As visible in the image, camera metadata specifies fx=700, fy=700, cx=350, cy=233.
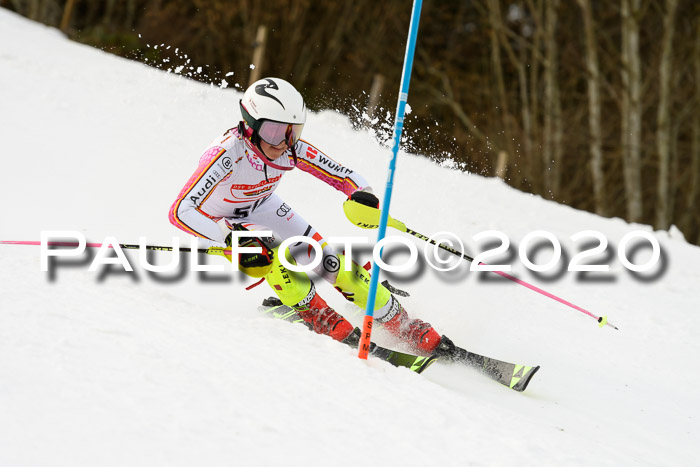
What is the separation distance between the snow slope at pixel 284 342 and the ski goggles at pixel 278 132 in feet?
3.38

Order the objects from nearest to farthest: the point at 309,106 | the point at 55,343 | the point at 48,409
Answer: the point at 48,409
the point at 55,343
the point at 309,106

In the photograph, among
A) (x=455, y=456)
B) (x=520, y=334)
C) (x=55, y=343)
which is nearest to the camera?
(x=455, y=456)

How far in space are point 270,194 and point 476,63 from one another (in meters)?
17.7

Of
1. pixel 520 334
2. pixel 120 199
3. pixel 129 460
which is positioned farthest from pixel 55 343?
pixel 120 199

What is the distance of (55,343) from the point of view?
112 inches

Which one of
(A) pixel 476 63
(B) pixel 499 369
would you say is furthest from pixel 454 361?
(A) pixel 476 63

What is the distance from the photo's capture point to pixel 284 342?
11.2 feet

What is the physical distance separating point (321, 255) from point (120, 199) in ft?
10.5

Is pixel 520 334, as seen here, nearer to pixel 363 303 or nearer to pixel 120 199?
pixel 363 303

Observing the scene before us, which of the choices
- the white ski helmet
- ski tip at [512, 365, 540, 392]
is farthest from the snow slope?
the white ski helmet

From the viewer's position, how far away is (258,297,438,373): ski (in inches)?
145

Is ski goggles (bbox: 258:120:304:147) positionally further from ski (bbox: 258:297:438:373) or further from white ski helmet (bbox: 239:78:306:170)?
ski (bbox: 258:297:438:373)

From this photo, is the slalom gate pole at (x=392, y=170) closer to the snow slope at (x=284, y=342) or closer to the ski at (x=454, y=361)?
the snow slope at (x=284, y=342)

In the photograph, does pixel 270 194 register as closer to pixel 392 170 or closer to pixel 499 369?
pixel 392 170
